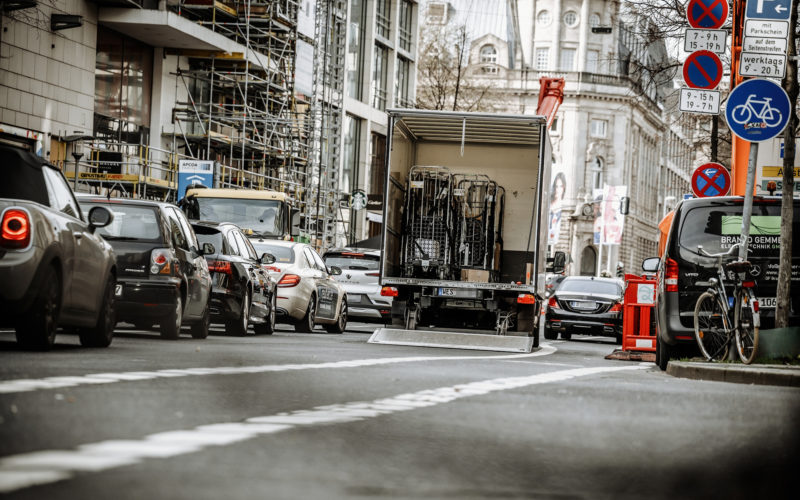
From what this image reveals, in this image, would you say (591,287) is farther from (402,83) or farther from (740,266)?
(402,83)

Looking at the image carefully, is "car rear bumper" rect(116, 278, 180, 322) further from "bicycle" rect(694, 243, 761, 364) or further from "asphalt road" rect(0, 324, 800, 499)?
"bicycle" rect(694, 243, 761, 364)

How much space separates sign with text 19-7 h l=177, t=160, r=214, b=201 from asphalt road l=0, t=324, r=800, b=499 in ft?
76.5

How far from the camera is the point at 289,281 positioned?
893 inches

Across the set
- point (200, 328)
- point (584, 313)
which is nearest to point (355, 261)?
point (584, 313)

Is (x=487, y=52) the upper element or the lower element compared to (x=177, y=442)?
upper

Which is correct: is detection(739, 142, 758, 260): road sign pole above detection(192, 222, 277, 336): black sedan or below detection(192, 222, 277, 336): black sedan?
above

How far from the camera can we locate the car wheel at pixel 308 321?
23.4m

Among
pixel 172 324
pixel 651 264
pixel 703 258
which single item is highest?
pixel 703 258

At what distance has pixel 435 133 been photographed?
21.9 meters

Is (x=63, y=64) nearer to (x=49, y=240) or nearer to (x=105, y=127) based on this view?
(x=105, y=127)

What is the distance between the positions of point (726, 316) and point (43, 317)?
276 inches

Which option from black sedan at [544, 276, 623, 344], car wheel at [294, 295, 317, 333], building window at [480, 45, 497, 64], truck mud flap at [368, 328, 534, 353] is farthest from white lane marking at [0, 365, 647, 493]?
building window at [480, 45, 497, 64]

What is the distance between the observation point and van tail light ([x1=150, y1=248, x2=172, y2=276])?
15711 millimetres

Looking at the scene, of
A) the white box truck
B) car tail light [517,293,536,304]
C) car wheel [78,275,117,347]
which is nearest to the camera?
car wheel [78,275,117,347]
